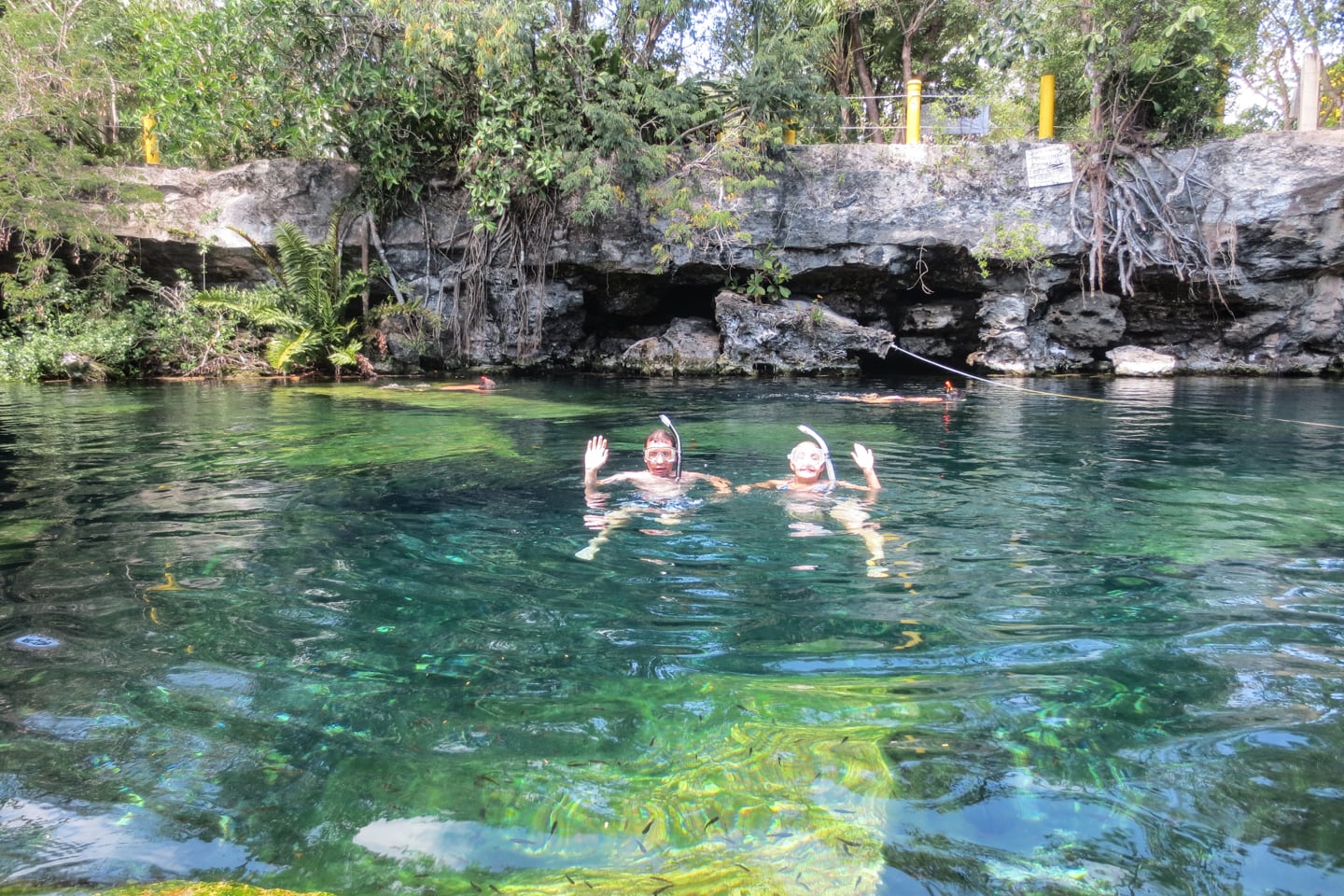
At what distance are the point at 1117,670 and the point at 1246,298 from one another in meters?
16.9

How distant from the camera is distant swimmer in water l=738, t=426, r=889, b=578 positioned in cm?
471

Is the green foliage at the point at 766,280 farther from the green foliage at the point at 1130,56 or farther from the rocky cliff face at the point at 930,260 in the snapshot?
the green foliage at the point at 1130,56

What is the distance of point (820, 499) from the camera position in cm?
544

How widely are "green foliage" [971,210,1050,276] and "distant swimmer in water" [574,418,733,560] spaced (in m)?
11.4

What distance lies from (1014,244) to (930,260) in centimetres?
172

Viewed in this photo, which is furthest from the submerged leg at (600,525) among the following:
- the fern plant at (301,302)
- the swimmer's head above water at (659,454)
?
the fern plant at (301,302)

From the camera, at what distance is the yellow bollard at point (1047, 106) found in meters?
15.3

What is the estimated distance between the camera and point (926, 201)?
1543 cm

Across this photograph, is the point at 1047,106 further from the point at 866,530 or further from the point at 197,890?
the point at 197,890

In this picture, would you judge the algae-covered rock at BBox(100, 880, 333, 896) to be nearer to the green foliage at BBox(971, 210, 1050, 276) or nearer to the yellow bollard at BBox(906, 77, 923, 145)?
the green foliage at BBox(971, 210, 1050, 276)

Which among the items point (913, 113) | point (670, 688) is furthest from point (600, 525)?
point (913, 113)

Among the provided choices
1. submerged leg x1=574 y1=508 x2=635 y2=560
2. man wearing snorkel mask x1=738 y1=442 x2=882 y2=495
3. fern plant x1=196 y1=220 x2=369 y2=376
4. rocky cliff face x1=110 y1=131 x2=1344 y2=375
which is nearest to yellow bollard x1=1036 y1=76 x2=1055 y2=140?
rocky cliff face x1=110 y1=131 x2=1344 y2=375

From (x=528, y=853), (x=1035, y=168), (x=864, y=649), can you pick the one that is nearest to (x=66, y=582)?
(x=528, y=853)

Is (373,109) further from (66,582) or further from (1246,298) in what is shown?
(1246,298)
